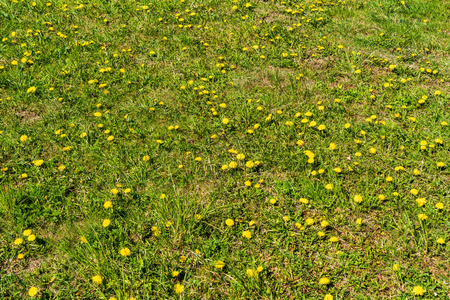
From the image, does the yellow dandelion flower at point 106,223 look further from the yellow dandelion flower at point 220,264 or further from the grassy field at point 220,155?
the yellow dandelion flower at point 220,264

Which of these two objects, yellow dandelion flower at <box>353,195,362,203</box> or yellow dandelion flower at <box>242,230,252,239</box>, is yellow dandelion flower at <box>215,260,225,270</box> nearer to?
yellow dandelion flower at <box>242,230,252,239</box>

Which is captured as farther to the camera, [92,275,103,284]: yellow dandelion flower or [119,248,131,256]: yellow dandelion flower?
[119,248,131,256]: yellow dandelion flower

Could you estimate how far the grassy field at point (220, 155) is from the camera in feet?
8.82

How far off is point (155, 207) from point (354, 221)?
69.9 inches

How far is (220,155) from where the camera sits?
3.65 m

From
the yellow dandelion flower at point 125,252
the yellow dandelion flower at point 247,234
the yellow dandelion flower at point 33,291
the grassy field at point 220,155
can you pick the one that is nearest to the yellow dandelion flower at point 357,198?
the grassy field at point 220,155

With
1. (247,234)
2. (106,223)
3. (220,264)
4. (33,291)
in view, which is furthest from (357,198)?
(33,291)

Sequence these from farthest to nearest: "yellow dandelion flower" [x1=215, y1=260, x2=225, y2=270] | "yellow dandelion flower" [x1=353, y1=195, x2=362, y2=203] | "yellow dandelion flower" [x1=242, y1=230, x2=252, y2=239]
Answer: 1. "yellow dandelion flower" [x1=353, y1=195, x2=362, y2=203]
2. "yellow dandelion flower" [x1=242, y1=230, x2=252, y2=239]
3. "yellow dandelion flower" [x1=215, y1=260, x2=225, y2=270]

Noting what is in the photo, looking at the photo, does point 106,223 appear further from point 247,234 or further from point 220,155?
point 220,155

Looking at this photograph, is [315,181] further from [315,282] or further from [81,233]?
[81,233]

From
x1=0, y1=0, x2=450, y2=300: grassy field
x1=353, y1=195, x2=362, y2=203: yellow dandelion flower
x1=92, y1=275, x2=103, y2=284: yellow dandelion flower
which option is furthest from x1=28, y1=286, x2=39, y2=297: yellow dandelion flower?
x1=353, y1=195, x2=362, y2=203: yellow dandelion flower

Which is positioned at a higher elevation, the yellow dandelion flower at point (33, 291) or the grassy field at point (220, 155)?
the grassy field at point (220, 155)

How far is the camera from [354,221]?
3.03 metres

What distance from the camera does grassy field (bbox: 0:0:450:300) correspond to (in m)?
2.69
